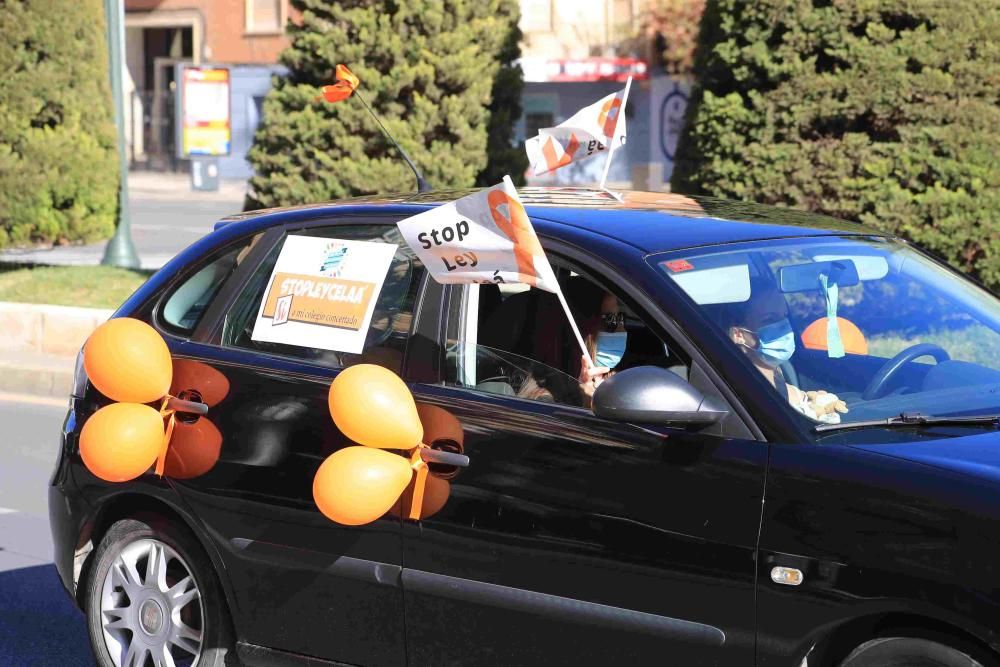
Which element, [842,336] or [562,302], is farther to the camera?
[842,336]

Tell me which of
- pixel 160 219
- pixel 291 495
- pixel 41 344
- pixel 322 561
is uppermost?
pixel 291 495

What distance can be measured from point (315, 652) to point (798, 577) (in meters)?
1.57

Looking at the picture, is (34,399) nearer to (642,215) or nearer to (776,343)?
(642,215)

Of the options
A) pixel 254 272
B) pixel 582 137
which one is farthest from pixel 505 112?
pixel 254 272

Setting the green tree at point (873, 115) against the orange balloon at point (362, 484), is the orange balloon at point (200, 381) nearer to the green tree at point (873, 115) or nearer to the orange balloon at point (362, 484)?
the orange balloon at point (362, 484)

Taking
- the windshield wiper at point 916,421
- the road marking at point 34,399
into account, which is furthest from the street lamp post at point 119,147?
the windshield wiper at point 916,421

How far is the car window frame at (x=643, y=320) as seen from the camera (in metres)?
3.51

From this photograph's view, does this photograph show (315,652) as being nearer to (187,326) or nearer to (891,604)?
(187,326)

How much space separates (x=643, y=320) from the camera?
3822 millimetres

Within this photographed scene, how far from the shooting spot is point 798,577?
10.8ft

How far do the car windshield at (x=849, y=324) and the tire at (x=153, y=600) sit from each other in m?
1.73

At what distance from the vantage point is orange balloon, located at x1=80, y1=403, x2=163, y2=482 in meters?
4.50

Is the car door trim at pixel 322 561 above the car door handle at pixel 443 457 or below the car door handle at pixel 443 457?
below

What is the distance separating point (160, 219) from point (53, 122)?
15.0m
